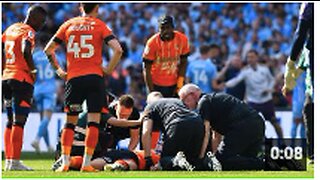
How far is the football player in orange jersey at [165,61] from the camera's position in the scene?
17.4 metres

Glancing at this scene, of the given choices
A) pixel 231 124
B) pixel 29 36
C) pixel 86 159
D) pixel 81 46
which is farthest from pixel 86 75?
pixel 231 124

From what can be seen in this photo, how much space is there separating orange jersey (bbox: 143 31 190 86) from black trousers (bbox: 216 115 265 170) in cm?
300

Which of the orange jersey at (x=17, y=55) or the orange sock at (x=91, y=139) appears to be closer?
the orange sock at (x=91, y=139)

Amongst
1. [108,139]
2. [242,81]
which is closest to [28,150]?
[242,81]

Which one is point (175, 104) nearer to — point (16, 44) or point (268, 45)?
point (16, 44)

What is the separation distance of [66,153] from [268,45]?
1676 cm

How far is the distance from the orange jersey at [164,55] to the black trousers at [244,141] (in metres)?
3.00

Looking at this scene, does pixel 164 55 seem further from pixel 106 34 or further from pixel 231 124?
pixel 106 34

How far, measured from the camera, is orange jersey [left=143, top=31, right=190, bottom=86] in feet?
57.0

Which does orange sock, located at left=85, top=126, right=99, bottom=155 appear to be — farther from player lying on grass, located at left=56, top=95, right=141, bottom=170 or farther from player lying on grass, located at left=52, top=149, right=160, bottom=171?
player lying on grass, located at left=56, top=95, right=141, bottom=170

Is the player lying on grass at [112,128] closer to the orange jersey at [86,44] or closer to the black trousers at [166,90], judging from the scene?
the orange jersey at [86,44]

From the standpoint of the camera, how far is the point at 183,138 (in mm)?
14109

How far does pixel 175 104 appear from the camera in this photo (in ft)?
47.1

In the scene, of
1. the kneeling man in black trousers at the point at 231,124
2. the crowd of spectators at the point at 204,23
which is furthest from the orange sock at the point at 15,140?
the crowd of spectators at the point at 204,23
